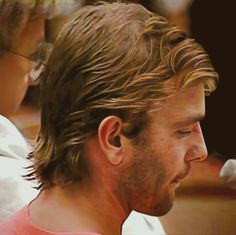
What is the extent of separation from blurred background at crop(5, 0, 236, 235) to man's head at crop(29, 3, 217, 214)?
0.49 m

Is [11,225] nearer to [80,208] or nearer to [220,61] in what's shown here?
[80,208]

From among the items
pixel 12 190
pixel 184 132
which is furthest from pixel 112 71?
pixel 12 190

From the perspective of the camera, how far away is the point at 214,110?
1.49 metres

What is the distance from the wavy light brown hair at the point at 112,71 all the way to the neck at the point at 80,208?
22 mm

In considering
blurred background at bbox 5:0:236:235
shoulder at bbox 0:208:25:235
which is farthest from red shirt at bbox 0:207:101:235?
blurred background at bbox 5:0:236:235

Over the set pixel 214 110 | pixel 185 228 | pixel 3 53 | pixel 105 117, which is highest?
pixel 105 117

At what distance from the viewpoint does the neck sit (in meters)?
0.92

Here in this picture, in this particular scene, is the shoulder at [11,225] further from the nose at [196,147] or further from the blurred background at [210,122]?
the blurred background at [210,122]

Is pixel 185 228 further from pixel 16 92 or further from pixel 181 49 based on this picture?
pixel 181 49

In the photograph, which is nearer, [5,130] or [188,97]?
[188,97]

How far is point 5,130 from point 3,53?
17 centimetres

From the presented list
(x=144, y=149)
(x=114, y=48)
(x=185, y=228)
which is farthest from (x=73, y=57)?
(x=185, y=228)

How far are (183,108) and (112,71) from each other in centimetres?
12

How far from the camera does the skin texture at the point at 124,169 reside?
3.09 feet
